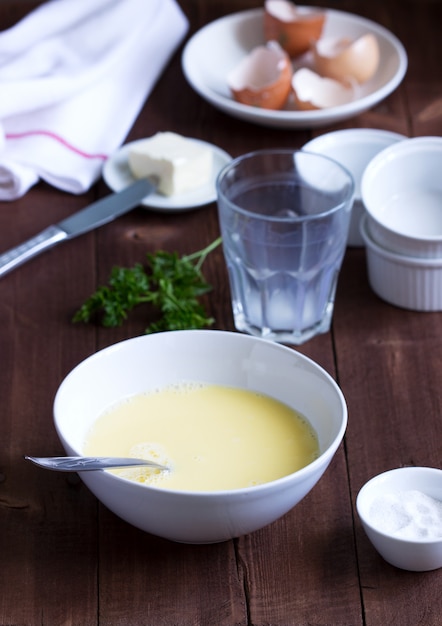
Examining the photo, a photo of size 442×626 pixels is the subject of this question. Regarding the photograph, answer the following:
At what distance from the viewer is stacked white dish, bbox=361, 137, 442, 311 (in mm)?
1362

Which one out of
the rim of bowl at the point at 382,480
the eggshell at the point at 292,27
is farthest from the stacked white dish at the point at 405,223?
the eggshell at the point at 292,27

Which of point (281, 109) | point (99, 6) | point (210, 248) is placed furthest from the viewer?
point (99, 6)

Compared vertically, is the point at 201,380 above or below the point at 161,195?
above

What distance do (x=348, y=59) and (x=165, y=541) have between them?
103cm

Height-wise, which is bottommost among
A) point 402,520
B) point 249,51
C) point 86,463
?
point 249,51

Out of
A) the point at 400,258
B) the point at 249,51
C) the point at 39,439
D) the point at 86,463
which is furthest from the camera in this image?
the point at 249,51

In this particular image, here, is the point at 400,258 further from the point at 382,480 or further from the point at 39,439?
the point at 39,439

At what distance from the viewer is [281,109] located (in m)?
1.81

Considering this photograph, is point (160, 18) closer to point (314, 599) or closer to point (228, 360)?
point (228, 360)

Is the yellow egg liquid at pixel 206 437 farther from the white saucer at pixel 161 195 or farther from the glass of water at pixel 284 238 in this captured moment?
the white saucer at pixel 161 195

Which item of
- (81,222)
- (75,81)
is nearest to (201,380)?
(81,222)

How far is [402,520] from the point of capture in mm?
1010

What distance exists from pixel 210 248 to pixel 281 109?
0.41 m

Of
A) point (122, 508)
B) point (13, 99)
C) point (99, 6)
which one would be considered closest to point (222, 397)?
point (122, 508)
